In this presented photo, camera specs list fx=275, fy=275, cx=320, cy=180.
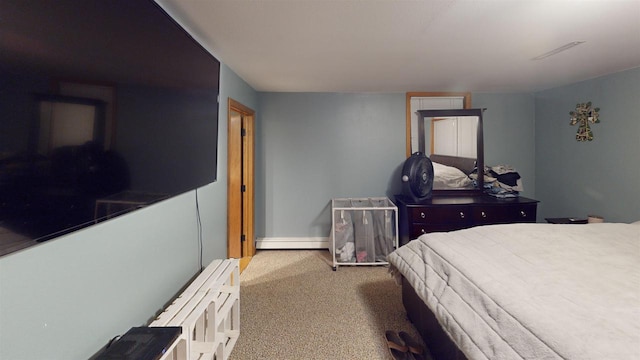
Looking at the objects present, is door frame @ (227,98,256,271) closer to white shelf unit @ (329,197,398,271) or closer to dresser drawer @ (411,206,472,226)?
white shelf unit @ (329,197,398,271)

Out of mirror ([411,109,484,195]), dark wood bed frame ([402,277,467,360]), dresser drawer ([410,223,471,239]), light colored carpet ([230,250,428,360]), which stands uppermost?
mirror ([411,109,484,195])

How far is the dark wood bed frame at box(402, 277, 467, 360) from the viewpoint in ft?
4.89

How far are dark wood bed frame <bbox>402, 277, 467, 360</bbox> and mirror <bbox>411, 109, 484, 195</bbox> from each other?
6.84 ft

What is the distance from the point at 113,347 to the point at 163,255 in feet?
1.81

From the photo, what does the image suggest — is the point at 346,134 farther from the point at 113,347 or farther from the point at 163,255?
the point at 113,347

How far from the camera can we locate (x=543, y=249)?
5.54ft

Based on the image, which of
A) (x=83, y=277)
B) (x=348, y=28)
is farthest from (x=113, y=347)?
(x=348, y=28)

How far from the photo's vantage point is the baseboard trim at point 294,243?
12.8ft

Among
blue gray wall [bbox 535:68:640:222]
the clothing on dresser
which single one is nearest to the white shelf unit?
the clothing on dresser

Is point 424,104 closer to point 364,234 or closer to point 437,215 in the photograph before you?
point 437,215

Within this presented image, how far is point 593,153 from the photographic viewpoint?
312 cm

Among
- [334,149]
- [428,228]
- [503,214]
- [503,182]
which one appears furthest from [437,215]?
[334,149]

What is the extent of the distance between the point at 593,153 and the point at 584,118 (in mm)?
423

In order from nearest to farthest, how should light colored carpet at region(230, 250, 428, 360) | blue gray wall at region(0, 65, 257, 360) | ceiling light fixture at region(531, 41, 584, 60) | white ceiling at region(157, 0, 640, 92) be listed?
blue gray wall at region(0, 65, 257, 360) < white ceiling at region(157, 0, 640, 92) < light colored carpet at region(230, 250, 428, 360) < ceiling light fixture at region(531, 41, 584, 60)
